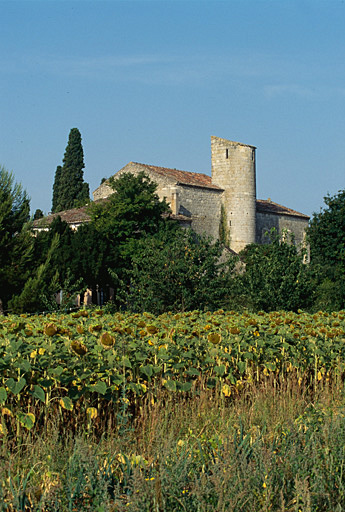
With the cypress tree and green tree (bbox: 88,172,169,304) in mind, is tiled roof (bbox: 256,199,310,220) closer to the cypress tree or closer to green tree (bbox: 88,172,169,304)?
green tree (bbox: 88,172,169,304)

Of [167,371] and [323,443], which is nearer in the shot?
[323,443]

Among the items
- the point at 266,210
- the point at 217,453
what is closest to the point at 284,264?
the point at 217,453

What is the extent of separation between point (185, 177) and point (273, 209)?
30.5 feet

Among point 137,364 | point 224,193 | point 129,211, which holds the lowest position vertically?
point 137,364

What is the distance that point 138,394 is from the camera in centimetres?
534

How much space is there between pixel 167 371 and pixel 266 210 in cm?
4480

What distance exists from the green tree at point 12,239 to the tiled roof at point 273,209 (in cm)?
2753

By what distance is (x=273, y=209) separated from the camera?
51375mm

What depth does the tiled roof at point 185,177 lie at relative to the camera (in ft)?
143

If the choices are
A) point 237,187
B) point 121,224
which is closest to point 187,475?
point 121,224

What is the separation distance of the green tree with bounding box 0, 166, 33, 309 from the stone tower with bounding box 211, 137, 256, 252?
23.9 m

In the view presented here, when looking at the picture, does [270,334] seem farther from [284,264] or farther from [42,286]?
[42,286]

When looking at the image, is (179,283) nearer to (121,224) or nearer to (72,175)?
(121,224)

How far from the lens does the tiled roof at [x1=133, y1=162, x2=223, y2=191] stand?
143 feet
